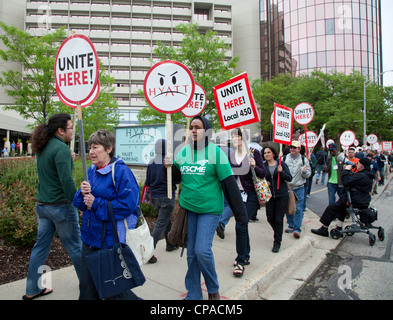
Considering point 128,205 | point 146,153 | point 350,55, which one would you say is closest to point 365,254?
point 128,205

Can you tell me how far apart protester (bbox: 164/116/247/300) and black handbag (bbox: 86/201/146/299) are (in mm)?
764

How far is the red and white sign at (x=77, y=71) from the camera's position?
2.77 meters

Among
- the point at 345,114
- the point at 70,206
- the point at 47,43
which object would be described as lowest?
the point at 70,206

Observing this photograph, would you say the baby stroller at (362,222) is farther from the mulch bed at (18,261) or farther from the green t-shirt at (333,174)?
the mulch bed at (18,261)

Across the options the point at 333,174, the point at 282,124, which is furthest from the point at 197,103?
the point at 333,174

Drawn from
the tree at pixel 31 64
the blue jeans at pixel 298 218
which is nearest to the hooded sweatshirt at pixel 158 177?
the blue jeans at pixel 298 218

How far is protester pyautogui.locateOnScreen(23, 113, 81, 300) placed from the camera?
2.89m

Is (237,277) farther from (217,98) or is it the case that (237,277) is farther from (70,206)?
(217,98)

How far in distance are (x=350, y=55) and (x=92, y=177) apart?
44.2 metres

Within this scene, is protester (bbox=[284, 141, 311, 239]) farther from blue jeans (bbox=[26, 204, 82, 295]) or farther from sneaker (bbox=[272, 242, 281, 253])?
blue jeans (bbox=[26, 204, 82, 295])

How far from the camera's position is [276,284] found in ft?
12.3

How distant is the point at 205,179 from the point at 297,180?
378 cm

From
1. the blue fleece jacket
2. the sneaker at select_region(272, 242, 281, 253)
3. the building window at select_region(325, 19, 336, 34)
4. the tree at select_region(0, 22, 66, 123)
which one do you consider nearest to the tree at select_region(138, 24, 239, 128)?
the tree at select_region(0, 22, 66, 123)

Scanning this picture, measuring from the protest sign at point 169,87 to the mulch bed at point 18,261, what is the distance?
263 cm
